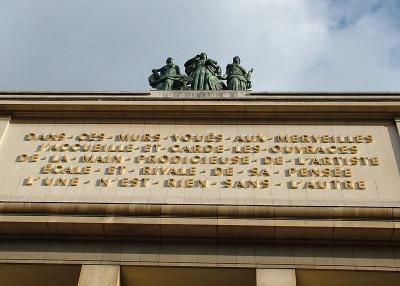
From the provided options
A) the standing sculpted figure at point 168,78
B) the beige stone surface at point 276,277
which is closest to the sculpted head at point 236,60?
the standing sculpted figure at point 168,78

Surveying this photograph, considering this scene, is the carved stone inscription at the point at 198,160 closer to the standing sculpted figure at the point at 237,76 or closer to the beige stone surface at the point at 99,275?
the beige stone surface at the point at 99,275

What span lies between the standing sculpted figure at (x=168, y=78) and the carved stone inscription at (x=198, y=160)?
2.72 metres

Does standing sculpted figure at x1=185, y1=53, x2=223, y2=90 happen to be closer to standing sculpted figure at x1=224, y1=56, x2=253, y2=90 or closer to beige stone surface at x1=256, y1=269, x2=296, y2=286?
standing sculpted figure at x1=224, y1=56, x2=253, y2=90

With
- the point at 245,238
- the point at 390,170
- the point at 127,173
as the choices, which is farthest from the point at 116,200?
the point at 390,170

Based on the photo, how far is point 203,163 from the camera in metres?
16.4

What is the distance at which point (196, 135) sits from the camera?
1728cm

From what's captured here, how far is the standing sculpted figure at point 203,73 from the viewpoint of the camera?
19.5 m

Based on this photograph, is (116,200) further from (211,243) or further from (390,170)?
(390,170)

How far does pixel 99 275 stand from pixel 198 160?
13.2 feet

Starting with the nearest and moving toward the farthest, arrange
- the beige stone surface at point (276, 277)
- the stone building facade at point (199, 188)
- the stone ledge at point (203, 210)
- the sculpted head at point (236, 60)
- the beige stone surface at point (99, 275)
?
the beige stone surface at point (276, 277) → the beige stone surface at point (99, 275) → the stone building facade at point (199, 188) → the stone ledge at point (203, 210) → the sculpted head at point (236, 60)

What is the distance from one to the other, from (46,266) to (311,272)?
571cm

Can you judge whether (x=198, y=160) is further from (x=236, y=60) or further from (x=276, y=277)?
(x=236, y=60)

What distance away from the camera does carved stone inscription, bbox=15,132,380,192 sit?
15.8m

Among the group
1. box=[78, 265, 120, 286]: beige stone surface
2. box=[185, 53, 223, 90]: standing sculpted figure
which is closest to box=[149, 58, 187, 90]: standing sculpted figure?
box=[185, 53, 223, 90]: standing sculpted figure
